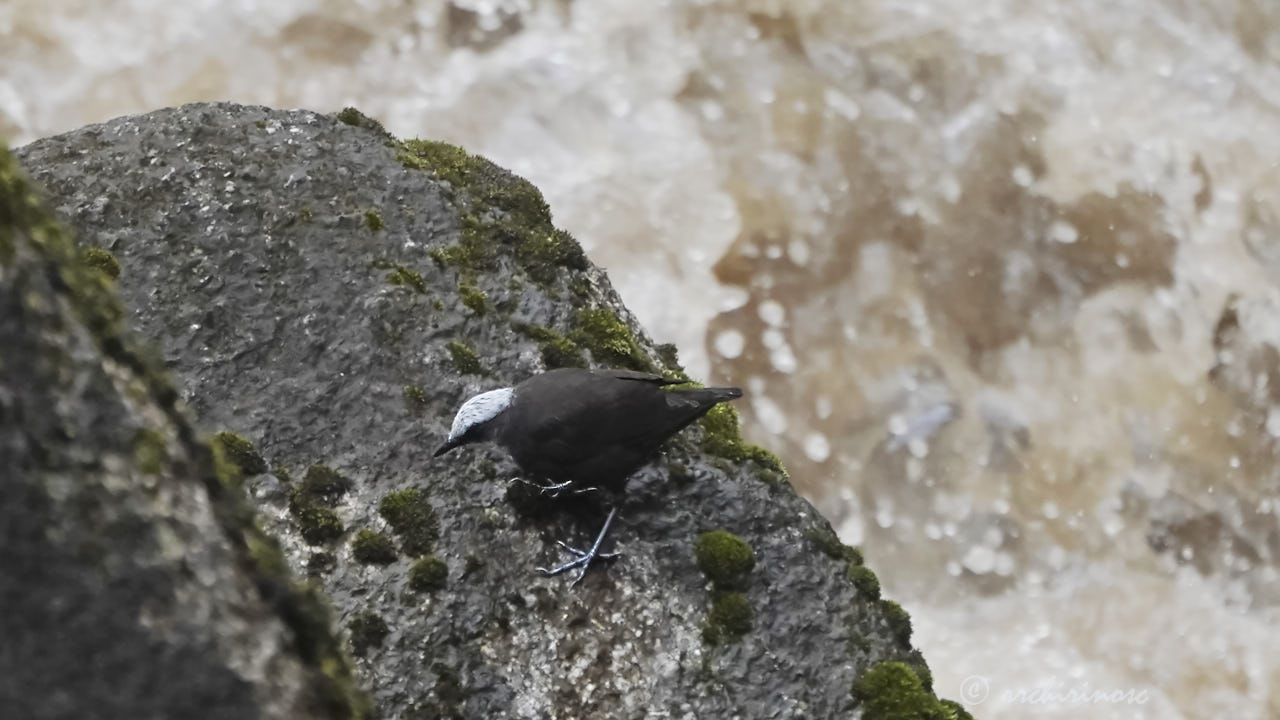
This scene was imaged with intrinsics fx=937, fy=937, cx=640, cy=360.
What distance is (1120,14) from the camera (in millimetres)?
14531

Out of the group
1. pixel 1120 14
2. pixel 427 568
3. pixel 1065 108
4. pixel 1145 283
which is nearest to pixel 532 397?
pixel 427 568

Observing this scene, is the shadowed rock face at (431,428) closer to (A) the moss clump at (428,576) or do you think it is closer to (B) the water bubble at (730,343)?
(A) the moss clump at (428,576)

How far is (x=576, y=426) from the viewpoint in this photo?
5.17 metres

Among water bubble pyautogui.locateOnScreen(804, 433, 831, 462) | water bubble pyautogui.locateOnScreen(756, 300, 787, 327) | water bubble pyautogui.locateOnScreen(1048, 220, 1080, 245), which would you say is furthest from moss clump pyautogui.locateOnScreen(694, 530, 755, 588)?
water bubble pyautogui.locateOnScreen(1048, 220, 1080, 245)

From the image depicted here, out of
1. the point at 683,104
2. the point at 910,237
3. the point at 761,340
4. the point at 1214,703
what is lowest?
the point at 1214,703

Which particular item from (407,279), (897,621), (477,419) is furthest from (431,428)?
(897,621)

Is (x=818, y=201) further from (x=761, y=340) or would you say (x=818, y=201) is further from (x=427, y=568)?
(x=427, y=568)

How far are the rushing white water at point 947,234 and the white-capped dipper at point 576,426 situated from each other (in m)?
6.68

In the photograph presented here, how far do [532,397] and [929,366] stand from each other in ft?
27.4

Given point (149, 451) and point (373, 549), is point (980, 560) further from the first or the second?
point (149, 451)

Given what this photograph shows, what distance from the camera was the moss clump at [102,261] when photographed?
5715mm

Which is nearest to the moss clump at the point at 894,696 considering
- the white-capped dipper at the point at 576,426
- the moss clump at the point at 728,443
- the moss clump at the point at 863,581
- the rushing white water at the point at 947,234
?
the moss clump at the point at 863,581

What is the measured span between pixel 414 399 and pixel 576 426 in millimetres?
1101

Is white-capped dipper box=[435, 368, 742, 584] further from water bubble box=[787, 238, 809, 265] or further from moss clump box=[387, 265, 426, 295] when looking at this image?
water bubble box=[787, 238, 809, 265]
